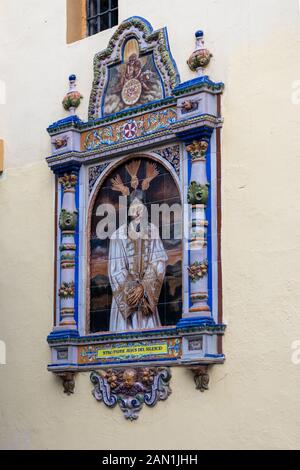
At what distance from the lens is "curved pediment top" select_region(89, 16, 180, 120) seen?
39.0 feet

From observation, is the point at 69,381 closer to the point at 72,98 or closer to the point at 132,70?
the point at 72,98

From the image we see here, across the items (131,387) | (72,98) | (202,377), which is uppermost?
(72,98)

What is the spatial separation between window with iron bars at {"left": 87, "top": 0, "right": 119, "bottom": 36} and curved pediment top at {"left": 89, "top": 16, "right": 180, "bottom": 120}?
2.16 feet

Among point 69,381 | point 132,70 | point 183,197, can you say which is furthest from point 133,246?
point 132,70

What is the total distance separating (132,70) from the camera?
40.3 ft

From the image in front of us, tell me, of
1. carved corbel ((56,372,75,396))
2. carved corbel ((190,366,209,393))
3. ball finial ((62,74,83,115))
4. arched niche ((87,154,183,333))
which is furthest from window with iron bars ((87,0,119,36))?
carved corbel ((190,366,209,393))

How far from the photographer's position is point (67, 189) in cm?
1263

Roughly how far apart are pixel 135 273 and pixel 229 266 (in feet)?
4.76

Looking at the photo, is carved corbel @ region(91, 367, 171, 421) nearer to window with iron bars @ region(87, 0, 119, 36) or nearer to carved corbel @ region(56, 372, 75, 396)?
carved corbel @ region(56, 372, 75, 396)

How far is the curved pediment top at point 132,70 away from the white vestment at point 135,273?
1475 millimetres

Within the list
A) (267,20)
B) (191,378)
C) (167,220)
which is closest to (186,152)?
(167,220)

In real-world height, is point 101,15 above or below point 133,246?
above

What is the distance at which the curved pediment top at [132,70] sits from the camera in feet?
39.0

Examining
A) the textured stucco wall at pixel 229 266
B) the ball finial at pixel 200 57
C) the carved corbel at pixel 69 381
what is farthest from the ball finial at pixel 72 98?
the carved corbel at pixel 69 381
